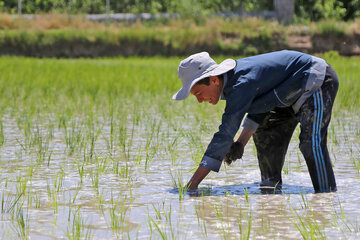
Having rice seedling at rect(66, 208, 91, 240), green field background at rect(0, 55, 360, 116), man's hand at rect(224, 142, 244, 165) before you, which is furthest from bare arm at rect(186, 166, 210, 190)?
green field background at rect(0, 55, 360, 116)

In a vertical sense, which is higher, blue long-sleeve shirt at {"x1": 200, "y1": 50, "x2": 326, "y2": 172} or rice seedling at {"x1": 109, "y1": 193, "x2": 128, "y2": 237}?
blue long-sleeve shirt at {"x1": 200, "y1": 50, "x2": 326, "y2": 172}

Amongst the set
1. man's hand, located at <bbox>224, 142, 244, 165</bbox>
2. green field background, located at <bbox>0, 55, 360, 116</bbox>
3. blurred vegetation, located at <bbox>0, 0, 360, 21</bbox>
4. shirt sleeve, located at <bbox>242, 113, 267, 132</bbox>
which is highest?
shirt sleeve, located at <bbox>242, 113, 267, 132</bbox>

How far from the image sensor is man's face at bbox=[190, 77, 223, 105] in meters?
3.16

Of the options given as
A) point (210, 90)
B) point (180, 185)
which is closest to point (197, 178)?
point (180, 185)

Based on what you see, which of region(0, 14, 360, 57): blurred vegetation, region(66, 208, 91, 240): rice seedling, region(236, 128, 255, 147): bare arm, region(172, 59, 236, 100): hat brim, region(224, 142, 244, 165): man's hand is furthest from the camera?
region(0, 14, 360, 57): blurred vegetation

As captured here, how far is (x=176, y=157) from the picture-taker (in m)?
4.45

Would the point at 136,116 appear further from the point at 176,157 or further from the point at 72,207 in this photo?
the point at 72,207

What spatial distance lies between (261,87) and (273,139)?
54 centimetres

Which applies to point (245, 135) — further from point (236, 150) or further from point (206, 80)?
point (206, 80)

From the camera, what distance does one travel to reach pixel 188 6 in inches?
991

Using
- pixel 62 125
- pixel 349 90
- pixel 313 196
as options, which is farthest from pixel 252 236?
pixel 349 90

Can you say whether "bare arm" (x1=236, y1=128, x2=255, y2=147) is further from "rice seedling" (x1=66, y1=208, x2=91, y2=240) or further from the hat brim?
"rice seedling" (x1=66, y1=208, x2=91, y2=240)

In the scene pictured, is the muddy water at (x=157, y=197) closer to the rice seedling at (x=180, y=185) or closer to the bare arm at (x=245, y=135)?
the rice seedling at (x=180, y=185)

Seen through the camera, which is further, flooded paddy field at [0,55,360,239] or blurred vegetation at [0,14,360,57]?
blurred vegetation at [0,14,360,57]
